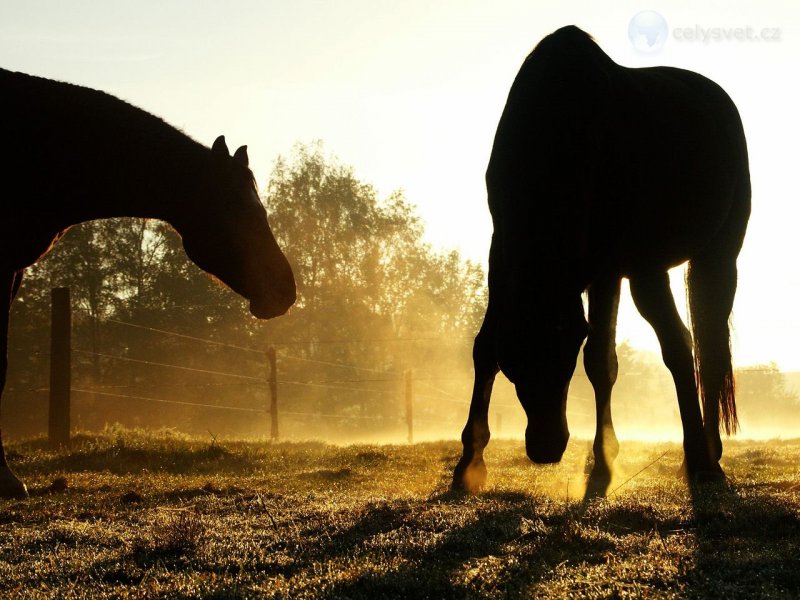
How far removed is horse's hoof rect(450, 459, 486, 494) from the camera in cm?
636

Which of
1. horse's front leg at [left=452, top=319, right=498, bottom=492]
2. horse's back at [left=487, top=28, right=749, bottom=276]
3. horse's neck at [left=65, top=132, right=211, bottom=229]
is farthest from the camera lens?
horse's neck at [left=65, top=132, right=211, bottom=229]

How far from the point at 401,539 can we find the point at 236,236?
4.12 metres

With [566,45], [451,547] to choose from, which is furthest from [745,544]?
[566,45]

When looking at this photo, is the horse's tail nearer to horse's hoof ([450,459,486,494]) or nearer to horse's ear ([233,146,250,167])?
horse's hoof ([450,459,486,494])

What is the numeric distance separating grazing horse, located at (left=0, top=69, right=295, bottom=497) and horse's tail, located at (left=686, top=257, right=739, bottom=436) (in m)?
3.83

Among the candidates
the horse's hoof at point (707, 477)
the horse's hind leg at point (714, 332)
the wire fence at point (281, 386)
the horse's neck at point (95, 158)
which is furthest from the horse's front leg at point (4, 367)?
the wire fence at point (281, 386)

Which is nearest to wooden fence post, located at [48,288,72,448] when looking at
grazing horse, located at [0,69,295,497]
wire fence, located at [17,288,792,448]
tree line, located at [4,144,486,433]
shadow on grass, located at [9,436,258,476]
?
shadow on grass, located at [9,436,258,476]

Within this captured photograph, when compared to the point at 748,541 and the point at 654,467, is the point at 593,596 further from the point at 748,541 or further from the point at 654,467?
the point at 654,467

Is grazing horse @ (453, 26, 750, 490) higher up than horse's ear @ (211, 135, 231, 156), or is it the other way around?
horse's ear @ (211, 135, 231, 156)

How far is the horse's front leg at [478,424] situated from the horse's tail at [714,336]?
7.96ft

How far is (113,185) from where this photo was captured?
23.6 feet

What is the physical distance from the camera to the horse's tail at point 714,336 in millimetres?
7648

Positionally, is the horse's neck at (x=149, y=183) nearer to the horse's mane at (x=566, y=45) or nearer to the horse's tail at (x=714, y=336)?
Answer: the horse's mane at (x=566, y=45)

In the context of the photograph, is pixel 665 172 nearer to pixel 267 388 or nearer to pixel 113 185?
pixel 113 185
